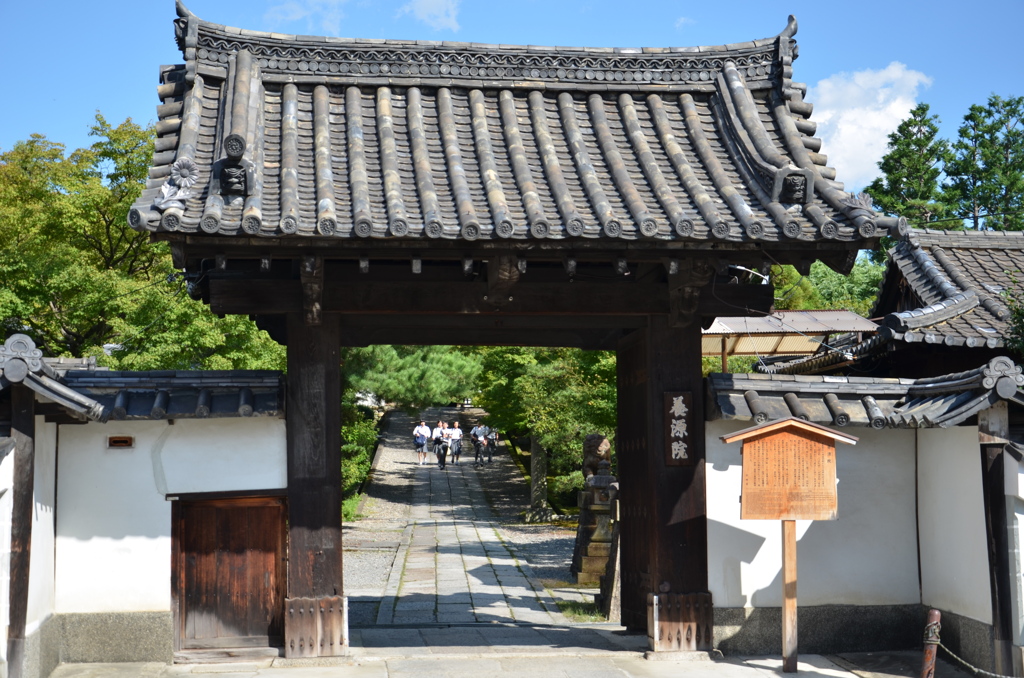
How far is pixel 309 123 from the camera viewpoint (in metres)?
10.5

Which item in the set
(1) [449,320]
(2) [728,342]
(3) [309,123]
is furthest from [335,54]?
(2) [728,342]

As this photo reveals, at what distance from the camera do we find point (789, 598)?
9.26 m

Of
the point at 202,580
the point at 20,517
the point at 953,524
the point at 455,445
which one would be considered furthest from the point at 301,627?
the point at 455,445

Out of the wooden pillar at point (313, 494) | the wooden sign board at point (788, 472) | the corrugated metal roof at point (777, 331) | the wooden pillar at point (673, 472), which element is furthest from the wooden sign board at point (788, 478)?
the corrugated metal roof at point (777, 331)

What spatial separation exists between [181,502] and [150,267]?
17.4 metres

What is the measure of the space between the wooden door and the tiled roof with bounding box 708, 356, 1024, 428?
4.70 meters

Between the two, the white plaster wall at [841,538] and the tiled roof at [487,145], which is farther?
the white plaster wall at [841,538]

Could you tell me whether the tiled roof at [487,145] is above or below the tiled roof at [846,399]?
above

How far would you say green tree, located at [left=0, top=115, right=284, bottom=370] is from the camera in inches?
778

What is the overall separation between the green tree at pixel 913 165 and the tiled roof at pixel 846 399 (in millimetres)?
31437

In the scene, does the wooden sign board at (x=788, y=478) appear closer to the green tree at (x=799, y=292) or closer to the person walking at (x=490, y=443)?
the green tree at (x=799, y=292)

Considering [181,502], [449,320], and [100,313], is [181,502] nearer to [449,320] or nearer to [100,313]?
[449,320]

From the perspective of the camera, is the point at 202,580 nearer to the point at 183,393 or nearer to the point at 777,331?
the point at 183,393

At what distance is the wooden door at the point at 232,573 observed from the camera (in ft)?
31.5
